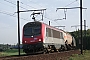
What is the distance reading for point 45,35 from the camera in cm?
2670

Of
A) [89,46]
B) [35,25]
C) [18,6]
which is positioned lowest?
[89,46]

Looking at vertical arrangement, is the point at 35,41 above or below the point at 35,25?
below

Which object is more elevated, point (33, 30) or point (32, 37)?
point (33, 30)

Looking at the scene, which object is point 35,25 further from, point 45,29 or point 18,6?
point 18,6

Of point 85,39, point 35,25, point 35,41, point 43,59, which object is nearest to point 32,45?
point 35,41

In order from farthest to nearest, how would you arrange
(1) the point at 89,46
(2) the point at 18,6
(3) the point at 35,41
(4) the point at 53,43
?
(1) the point at 89,46
(2) the point at 18,6
(4) the point at 53,43
(3) the point at 35,41

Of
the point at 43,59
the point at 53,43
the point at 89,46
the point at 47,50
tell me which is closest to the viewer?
the point at 43,59

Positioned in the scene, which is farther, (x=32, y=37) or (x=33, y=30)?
(x=33, y=30)

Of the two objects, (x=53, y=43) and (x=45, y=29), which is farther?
(x=53, y=43)

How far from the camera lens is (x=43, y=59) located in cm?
1795

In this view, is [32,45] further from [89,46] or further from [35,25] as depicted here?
[89,46]

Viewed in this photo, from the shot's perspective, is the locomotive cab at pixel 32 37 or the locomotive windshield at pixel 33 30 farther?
the locomotive windshield at pixel 33 30

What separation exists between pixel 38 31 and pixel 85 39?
168 ft

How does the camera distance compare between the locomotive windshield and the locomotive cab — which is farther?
the locomotive windshield
